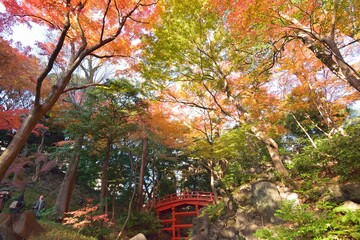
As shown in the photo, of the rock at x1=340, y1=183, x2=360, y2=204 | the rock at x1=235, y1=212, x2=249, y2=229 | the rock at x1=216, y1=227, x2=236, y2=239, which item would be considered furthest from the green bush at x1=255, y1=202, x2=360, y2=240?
the rock at x1=216, y1=227, x2=236, y2=239

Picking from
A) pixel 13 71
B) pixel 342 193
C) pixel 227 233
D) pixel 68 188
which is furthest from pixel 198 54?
pixel 68 188

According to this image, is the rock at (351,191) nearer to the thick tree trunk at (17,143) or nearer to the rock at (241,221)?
the rock at (241,221)

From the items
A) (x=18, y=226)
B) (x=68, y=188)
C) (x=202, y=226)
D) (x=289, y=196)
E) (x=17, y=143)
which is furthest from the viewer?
(x=68, y=188)

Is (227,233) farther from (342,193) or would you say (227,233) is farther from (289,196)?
(342,193)

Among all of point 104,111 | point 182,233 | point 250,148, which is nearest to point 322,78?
point 250,148

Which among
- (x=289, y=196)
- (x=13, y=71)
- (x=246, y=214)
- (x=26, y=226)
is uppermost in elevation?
(x=13, y=71)

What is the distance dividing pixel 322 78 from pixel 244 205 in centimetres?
776

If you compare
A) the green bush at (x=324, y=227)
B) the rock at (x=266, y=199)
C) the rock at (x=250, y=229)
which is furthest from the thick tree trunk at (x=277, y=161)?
the green bush at (x=324, y=227)

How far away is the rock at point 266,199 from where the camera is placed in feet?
21.3

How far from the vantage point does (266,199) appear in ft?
22.2

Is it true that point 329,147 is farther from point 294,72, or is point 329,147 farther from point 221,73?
point 294,72

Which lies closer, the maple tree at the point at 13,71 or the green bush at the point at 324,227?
the green bush at the point at 324,227

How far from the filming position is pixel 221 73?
7.82m

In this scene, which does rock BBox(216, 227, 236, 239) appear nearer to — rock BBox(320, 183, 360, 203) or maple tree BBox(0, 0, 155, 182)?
rock BBox(320, 183, 360, 203)
